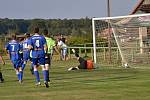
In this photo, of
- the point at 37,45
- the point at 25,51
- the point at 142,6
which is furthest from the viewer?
the point at 142,6

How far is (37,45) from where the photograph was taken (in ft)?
58.1

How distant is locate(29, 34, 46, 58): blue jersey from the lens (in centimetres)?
1767

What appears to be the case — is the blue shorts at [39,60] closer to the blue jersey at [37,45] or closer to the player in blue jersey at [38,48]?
the player in blue jersey at [38,48]

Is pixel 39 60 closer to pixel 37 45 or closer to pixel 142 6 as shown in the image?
pixel 37 45

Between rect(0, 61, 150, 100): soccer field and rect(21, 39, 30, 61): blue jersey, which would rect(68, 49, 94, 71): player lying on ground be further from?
rect(0, 61, 150, 100): soccer field

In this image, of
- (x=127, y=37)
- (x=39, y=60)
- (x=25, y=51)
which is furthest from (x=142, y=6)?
(x=39, y=60)

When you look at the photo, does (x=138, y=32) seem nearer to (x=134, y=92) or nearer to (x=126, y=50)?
(x=126, y=50)

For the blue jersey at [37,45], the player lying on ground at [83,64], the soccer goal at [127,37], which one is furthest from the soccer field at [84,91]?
the soccer goal at [127,37]

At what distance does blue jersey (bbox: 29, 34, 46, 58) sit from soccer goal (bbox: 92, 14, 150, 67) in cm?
1122

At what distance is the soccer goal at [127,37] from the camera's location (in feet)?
95.0

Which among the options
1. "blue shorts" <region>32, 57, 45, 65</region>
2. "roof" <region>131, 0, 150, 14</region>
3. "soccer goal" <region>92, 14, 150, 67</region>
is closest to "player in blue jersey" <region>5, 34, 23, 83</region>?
"blue shorts" <region>32, 57, 45, 65</region>

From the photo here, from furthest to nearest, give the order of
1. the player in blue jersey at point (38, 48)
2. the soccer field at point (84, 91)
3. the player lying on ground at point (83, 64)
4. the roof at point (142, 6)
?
the roof at point (142, 6)
the player lying on ground at point (83, 64)
the player in blue jersey at point (38, 48)
the soccer field at point (84, 91)

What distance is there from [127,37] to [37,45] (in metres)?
12.8

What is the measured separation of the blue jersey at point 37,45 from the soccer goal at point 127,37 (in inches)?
442
